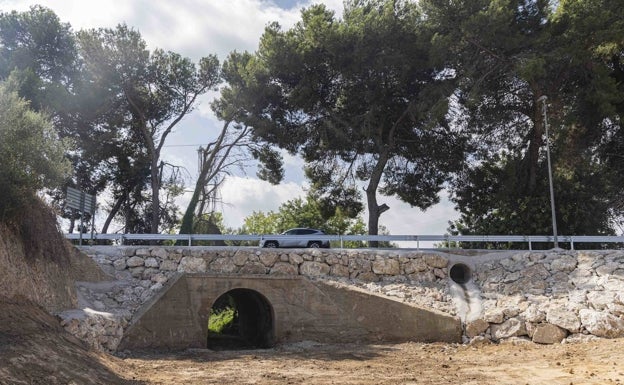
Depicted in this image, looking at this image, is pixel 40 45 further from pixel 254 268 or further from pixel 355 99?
pixel 254 268

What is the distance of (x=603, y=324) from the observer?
15.6 metres

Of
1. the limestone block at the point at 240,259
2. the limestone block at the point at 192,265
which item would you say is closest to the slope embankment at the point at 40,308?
the limestone block at the point at 192,265

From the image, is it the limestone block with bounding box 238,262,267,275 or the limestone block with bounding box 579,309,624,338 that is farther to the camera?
the limestone block with bounding box 238,262,267,275

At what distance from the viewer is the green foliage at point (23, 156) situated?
472 inches

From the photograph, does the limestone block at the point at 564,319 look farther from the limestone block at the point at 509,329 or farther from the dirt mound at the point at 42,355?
the dirt mound at the point at 42,355

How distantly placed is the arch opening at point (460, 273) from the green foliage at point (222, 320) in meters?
13.0

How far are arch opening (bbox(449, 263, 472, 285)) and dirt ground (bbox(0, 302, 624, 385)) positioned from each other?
3.78m

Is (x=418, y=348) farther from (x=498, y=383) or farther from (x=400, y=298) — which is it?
(x=498, y=383)

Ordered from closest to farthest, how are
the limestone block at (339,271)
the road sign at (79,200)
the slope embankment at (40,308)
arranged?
the slope embankment at (40,308) < the limestone block at (339,271) < the road sign at (79,200)

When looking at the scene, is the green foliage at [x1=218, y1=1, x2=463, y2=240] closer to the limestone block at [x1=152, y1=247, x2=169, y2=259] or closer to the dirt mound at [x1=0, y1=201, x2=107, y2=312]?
the limestone block at [x1=152, y1=247, x2=169, y2=259]

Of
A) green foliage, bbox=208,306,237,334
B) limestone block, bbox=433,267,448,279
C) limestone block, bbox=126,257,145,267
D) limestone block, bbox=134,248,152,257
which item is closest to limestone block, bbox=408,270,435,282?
limestone block, bbox=433,267,448,279

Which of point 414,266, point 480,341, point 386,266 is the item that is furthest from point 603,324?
point 386,266

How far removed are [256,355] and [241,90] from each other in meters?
16.3

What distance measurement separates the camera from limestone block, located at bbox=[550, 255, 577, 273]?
18625mm
